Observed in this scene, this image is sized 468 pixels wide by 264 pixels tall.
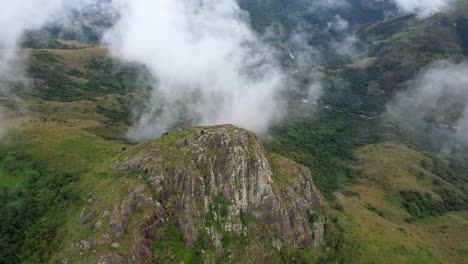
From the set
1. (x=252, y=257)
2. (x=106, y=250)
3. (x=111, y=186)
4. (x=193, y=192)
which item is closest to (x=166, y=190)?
(x=193, y=192)

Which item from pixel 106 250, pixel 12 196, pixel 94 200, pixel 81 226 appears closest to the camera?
pixel 106 250

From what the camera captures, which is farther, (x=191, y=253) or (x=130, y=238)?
(x=191, y=253)

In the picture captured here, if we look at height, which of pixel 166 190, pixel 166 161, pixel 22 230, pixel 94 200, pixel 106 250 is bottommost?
pixel 22 230

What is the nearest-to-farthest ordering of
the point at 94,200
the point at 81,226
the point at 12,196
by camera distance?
the point at 81,226 < the point at 94,200 < the point at 12,196

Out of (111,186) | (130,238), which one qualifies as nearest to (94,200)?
(111,186)

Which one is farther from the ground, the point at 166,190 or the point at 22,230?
the point at 166,190

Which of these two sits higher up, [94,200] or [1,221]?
[94,200]

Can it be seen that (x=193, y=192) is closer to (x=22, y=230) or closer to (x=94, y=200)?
(x=94, y=200)

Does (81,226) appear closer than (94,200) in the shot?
Yes

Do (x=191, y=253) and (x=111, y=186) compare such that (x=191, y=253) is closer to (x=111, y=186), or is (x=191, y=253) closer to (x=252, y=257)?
(x=252, y=257)
